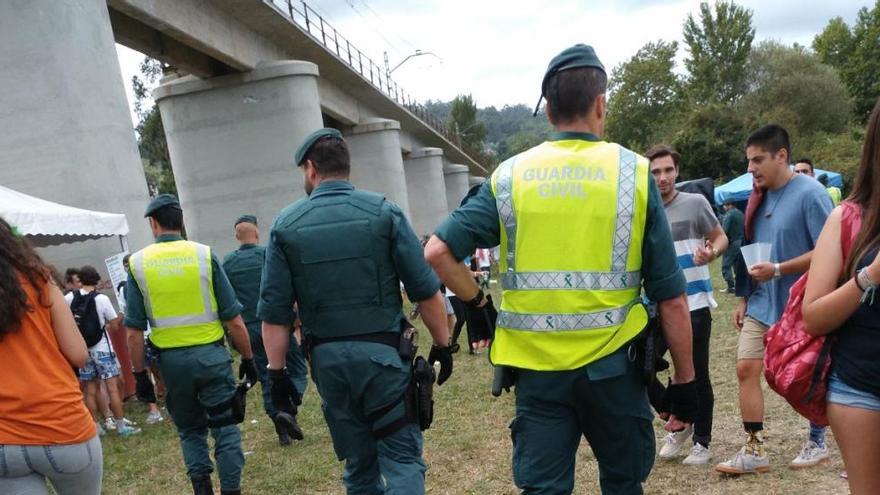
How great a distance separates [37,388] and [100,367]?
6089 mm

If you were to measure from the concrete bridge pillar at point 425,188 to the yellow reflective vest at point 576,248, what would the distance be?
34.3m

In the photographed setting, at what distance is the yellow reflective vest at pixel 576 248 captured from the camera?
2.62 m

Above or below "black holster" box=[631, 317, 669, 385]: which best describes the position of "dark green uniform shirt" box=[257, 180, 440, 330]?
above

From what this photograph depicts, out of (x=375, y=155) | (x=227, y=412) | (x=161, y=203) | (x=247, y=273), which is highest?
(x=161, y=203)

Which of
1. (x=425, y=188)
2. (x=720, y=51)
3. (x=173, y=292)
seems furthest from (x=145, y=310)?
(x=720, y=51)

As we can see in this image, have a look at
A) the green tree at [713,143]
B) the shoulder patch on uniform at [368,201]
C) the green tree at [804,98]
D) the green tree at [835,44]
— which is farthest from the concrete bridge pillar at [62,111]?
the green tree at [835,44]

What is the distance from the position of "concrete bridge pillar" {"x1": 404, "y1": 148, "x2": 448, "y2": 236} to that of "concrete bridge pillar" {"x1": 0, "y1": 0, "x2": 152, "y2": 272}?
26.9m

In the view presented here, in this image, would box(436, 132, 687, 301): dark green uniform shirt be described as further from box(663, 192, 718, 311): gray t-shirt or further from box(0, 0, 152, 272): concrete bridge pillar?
box(0, 0, 152, 272): concrete bridge pillar

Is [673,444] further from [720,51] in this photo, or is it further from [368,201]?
[720,51]

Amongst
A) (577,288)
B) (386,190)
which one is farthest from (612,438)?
(386,190)

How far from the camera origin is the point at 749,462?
455cm

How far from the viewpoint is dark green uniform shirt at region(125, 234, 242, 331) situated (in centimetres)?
486

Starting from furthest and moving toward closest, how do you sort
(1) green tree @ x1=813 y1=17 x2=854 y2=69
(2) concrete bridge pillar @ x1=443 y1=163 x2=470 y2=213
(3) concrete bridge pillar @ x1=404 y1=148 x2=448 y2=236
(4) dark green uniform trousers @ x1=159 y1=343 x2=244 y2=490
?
(1) green tree @ x1=813 y1=17 x2=854 y2=69 < (2) concrete bridge pillar @ x1=443 y1=163 x2=470 y2=213 < (3) concrete bridge pillar @ x1=404 y1=148 x2=448 y2=236 < (4) dark green uniform trousers @ x1=159 y1=343 x2=244 y2=490

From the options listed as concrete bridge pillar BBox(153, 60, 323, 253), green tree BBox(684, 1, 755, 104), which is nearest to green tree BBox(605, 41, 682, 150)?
green tree BBox(684, 1, 755, 104)
